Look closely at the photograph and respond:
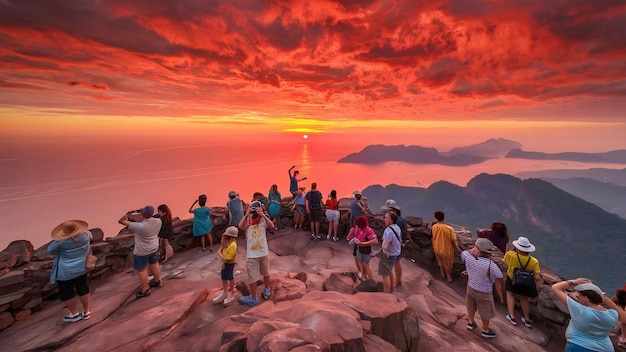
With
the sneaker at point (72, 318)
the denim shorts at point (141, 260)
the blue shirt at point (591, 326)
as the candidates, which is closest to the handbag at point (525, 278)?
the blue shirt at point (591, 326)

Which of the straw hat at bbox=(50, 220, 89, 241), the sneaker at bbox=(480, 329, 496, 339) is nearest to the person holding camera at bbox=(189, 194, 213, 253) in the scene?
the straw hat at bbox=(50, 220, 89, 241)

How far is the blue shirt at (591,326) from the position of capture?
11.1 feet

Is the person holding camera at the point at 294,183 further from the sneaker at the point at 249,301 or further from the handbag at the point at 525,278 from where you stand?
the handbag at the point at 525,278

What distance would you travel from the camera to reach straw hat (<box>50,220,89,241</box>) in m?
4.95

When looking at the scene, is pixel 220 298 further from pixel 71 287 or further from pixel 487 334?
pixel 487 334

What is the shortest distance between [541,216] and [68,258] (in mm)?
173730

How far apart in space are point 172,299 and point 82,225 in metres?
2.36

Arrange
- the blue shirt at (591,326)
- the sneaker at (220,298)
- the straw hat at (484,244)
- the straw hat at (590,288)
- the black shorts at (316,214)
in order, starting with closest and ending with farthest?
the blue shirt at (591,326)
the straw hat at (590,288)
the straw hat at (484,244)
the sneaker at (220,298)
the black shorts at (316,214)

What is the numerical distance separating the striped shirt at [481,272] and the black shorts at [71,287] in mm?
7733

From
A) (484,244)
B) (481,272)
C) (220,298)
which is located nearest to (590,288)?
(484,244)

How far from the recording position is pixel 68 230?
5.11 m

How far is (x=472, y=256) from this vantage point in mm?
5164

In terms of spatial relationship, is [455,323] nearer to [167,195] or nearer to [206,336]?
[206,336]

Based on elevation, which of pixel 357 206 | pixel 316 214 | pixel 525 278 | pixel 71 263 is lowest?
pixel 525 278
